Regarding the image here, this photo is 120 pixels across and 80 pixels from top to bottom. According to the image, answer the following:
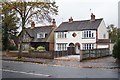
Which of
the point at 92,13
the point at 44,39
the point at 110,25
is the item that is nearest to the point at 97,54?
the point at 92,13

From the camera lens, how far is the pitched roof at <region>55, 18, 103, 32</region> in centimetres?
4931

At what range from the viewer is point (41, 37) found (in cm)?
5853

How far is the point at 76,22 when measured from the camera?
54.1m

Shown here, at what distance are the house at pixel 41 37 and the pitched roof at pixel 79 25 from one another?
119 inches

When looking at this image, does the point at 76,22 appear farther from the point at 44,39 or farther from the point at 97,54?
the point at 97,54

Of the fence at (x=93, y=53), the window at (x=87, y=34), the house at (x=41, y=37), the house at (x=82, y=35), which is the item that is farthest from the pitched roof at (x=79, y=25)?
the fence at (x=93, y=53)

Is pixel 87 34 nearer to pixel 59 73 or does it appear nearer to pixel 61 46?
pixel 61 46

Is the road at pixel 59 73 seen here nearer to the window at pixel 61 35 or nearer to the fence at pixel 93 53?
the fence at pixel 93 53

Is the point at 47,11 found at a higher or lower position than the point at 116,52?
higher

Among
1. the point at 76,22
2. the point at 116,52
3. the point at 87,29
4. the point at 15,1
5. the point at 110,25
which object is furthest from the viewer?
the point at 110,25

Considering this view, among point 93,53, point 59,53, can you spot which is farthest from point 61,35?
point 93,53

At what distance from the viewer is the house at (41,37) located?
2242 inches

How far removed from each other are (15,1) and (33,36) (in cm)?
2702

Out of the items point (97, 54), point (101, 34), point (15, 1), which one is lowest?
point (97, 54)
